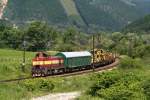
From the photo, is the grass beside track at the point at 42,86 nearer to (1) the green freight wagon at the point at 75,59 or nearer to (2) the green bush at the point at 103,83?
(2) the green bush at the point at 103,83

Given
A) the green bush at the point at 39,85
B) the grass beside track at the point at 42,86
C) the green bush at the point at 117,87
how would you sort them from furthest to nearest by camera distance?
1. the green bush at the point at 39,85
2. the grass beside track at the point at 42,86
3. the green bush at the point at 117,87

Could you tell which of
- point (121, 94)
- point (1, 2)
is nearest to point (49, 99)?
point (121, 94)

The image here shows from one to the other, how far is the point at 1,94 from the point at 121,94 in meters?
13.0

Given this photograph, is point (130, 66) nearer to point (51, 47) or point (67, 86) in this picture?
point (67, 86)

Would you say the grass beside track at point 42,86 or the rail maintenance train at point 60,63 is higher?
the rail maintenance train at point 60,63

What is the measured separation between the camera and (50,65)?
8188 centimetres

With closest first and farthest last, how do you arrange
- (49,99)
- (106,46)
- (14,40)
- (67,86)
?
(49,99)
(67,86)
(14,40)
(106,46)

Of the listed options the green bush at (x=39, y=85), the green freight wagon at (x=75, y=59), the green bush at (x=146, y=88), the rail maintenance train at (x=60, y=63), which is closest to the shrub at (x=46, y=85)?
the green bush at (x=39, y=85)

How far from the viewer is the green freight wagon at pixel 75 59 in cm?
8625

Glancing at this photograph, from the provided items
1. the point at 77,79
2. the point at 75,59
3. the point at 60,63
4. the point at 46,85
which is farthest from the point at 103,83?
the point at 75,59

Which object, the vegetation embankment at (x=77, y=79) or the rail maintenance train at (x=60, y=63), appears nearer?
the vegetation embankment at (x=77, y=79)

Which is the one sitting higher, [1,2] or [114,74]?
[1,2]

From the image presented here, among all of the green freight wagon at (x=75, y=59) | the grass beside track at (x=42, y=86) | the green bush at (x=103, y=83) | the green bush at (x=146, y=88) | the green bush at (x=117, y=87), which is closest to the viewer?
the green bush at (x=117, y=87)

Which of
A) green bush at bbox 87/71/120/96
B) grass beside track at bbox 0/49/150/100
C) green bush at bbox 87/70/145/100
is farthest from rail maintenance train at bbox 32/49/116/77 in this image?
green bush at bbox 87/71/120/96
